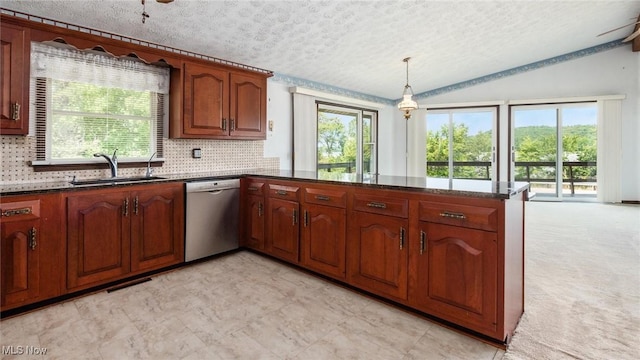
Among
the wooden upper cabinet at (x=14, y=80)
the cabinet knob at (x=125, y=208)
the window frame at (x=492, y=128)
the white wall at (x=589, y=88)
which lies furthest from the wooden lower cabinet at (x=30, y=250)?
the window frame at (x=492, y=128)

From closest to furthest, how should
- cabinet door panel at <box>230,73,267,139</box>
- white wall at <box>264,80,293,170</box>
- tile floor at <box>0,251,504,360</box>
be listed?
tile floor at <box>0,251,504,360</box>, cabinet door panel at <box>230,73,267,139</box>, white wall at <box>264,80,293,170</box>

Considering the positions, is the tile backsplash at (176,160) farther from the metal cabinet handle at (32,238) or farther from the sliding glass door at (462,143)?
the sliding glass door at (462,143)

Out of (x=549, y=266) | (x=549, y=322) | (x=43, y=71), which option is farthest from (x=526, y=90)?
(x=43, y=71)

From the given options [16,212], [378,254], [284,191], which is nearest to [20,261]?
[16,212]

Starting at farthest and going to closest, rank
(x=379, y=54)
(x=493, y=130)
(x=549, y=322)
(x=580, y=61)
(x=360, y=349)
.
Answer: (x=493, y=130), (x=580, y=61), (x=379, y=54), (x=549, y=322), (x=360, y=349)

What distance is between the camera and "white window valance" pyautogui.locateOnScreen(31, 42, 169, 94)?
2.56 m

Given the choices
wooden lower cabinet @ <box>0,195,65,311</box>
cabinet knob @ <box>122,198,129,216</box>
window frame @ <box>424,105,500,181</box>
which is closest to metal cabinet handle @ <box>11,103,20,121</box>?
wooden lower cabinet @ <box>0,195,65,311</box>

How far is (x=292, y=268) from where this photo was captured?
9.88 feet

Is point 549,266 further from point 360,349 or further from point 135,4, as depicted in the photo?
point 135,4

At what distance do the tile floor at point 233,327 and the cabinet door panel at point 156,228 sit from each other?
27cm

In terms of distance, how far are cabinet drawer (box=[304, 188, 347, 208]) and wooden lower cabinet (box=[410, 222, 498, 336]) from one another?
70 cm

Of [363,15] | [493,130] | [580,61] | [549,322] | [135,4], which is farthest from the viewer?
[493,130]

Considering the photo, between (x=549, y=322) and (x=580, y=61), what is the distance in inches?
254

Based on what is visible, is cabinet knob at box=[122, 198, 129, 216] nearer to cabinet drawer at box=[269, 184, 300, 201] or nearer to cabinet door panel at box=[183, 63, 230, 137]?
Result: cabinet door panel at box=[183, 63, 230, 137]
